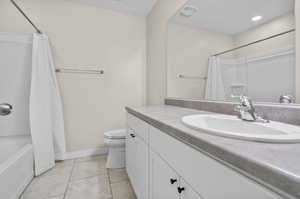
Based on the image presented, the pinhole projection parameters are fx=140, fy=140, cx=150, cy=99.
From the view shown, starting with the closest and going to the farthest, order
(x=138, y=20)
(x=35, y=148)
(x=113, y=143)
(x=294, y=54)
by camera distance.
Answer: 1. (x=294, y=54)
2. (x=35, y=148)
3. (x=113, y=143)
4. (x=138, y=20)

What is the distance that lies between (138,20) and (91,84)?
1293 mm

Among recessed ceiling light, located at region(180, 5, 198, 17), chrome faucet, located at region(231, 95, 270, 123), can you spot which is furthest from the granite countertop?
recessed ceiling light, located at region(180, 5, 198, 17)

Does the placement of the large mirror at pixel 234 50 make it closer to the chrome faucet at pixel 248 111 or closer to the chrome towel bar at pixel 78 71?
the chrome faucet at pixel 248 111

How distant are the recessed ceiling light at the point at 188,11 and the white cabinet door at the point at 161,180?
1307 mm

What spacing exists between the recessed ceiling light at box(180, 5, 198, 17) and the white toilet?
4.87 feet

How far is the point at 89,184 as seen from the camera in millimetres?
1390

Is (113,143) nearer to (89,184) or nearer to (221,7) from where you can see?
(89,184)

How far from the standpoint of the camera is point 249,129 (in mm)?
669

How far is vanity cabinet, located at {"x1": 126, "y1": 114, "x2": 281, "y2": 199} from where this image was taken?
0.32m

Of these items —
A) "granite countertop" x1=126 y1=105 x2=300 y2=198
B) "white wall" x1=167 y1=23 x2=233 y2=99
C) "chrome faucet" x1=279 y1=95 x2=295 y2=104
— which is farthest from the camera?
"white wall" x1=167 y1=23 x2=233 y2=99

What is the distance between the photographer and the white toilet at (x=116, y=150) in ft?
5.48

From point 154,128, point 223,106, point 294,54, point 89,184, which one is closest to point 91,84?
point 89,184

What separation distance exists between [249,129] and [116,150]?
145 centimetres

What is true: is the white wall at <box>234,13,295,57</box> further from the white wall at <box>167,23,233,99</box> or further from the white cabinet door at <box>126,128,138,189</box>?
the white cabinet door at <box>126,128,138,189</box>
